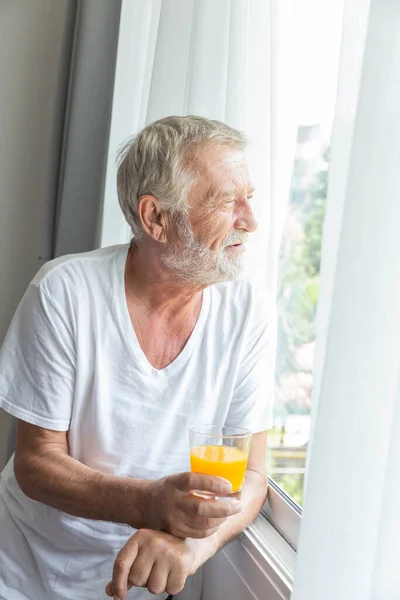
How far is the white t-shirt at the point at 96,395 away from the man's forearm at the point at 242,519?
0.38 feet

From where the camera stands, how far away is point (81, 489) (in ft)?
4.80

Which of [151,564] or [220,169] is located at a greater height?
[220,169]

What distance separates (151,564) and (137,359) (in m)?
0.45

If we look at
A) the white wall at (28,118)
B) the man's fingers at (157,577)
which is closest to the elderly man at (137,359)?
the man's fingers at (157,577)

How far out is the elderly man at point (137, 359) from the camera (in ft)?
5.16

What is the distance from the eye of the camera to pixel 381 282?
0.95m

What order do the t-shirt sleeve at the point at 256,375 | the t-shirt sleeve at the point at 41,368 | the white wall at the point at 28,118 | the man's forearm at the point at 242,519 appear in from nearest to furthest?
the man's forearm at the point at 242,519
the t-shirt sleeve at the point at 41,368
the t-shirt sleeve at the point at 256,375
the white wall at the point at 28,118

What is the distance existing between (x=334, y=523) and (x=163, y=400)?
2.18 feet

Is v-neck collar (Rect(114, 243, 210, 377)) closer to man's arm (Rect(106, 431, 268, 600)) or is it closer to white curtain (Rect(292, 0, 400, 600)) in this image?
man's arm (Rect(106, 431, 268, 600))

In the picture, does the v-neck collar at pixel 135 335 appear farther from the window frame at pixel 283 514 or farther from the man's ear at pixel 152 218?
the window frame at pixel 283 514

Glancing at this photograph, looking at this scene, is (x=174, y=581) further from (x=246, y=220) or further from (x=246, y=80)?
(x=246, y=80)

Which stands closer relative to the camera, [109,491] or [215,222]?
[109,491]

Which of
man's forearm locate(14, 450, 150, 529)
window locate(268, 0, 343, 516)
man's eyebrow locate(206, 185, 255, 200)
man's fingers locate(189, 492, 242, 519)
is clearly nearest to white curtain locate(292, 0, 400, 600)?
man's fingers locate(189, 492, 242, 519)

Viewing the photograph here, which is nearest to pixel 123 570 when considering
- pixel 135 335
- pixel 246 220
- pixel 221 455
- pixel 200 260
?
pixel 221 455
